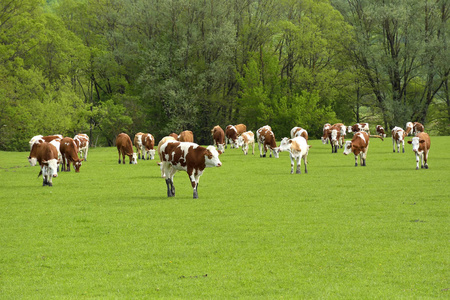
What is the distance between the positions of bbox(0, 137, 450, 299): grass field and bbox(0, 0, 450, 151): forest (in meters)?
43.6

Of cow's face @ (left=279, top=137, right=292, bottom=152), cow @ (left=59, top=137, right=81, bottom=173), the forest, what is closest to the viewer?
cow's face @ (left=279, top=137, right=292, bottom=152)

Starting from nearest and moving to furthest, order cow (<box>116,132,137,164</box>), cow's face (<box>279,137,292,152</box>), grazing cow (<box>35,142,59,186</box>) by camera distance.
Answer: grazing cow (<box>35,142,59,186</box>) → cow's face (<box>279,137,292,152</box>) → cow (<box>116,132,137,164</box>)

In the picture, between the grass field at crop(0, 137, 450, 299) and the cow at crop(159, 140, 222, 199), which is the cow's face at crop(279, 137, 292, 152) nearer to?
the grass field at crop(0, 137, 450, 299)

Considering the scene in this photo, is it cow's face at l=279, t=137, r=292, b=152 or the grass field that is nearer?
the grass field

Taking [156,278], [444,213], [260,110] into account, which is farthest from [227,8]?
[156,278]

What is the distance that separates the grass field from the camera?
9.77m

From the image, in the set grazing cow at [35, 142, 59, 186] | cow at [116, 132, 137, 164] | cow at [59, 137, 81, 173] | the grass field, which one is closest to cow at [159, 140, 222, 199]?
the grass field

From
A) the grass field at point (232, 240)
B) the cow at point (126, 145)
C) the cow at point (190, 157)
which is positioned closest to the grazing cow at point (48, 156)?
the grass field at point (232, 240)

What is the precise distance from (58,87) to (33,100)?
6.84m

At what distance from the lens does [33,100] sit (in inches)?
2509

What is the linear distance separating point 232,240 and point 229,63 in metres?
59.3

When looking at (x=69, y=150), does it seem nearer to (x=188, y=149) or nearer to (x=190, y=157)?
(x=188, y=149)

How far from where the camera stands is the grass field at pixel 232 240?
9.77 metres

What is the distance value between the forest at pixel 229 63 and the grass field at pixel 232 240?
43578 millimetres
